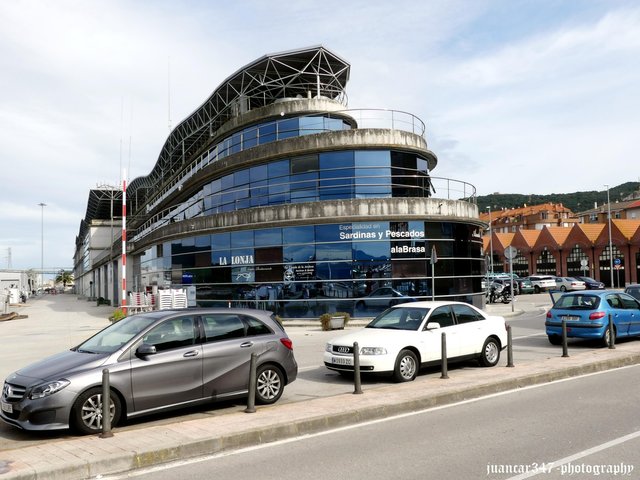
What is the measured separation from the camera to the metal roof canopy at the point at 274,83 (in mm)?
29984

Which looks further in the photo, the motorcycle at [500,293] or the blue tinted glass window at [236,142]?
the motorcycle at [500,293]

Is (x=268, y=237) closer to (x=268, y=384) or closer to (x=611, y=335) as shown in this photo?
(x=611, y=335)

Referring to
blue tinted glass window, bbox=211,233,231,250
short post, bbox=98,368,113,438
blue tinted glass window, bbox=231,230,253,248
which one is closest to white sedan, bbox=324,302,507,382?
short post, bbox=98,368,113,438

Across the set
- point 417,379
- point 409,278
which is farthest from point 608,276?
point 417,379

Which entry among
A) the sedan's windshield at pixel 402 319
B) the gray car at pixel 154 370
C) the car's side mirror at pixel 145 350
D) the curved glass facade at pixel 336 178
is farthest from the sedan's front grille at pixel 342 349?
the curved glass facade at pixel 336 178

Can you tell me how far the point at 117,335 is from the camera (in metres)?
8.06

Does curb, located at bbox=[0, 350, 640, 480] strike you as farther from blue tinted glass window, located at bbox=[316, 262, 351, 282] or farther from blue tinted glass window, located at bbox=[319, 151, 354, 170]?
blue tinted glass window, located at bbox=[319, 151, 354, 170]

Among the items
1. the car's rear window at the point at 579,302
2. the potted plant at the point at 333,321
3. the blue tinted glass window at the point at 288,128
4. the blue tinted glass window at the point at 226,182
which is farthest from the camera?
the blue tinted glass window at the point at 226,182

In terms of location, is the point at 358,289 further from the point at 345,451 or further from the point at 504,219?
the point at 504,219

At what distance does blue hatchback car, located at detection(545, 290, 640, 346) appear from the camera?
14398 millimetres

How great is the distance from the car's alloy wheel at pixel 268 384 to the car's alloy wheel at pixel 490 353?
16.8ft

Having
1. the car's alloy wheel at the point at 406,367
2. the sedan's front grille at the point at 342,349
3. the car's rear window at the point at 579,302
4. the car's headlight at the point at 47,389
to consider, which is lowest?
the car's alloy wheel at the point at 406,367

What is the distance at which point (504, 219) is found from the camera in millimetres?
131375

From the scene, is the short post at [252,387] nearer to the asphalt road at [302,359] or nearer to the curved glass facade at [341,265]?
the asphalt road at [302,359]
